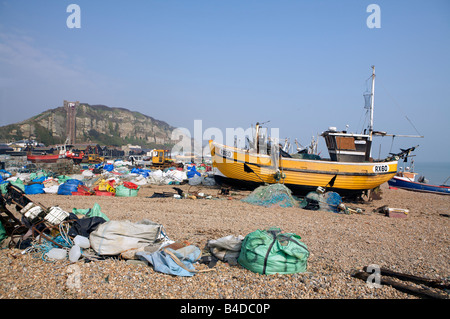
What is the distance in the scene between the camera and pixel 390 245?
6203 mm

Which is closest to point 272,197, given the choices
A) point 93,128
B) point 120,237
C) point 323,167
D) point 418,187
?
point 323,167

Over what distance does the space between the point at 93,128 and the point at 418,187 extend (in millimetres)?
129016

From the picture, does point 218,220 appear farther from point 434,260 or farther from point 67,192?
point 67,192

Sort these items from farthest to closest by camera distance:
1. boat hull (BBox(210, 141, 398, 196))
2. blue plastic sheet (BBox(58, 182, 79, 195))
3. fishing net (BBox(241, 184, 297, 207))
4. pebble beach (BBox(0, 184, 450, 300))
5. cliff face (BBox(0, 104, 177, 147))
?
cliff face (BBox(0, 104, 177, 147)) < boat hull (BBox(210, 141, 398, 196)) < blue plastic sheet (BBox(58, 182, 79, 195)) < fishing net (BBox(241, 184, 297, 207)) < pebble beach (BBox(0, 184, 450, 300))

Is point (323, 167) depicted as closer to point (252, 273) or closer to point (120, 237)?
point (252, 273)

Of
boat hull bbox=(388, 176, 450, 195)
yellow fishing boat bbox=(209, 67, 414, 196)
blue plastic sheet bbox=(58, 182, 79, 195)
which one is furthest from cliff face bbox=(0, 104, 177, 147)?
boat hull bbox=(388, 176, 450, 195)

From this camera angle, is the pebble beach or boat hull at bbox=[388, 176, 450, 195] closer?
the pebble beach

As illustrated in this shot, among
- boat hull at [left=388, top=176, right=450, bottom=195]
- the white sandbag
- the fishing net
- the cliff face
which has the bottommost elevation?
boat hull at [left=388, top=176, right=450, bottom=195]

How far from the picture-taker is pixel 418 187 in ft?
72.4

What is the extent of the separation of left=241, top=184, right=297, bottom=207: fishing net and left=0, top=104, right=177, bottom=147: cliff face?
Answer: 10022cm

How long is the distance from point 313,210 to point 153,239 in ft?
23.2

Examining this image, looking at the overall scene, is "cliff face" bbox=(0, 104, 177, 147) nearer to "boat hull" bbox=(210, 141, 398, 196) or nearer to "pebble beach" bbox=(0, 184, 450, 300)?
Answer: "boat hull" bbox=(210, 141, 398, 196)

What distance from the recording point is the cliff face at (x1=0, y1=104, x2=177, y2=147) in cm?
9612
